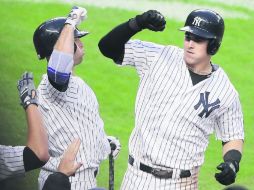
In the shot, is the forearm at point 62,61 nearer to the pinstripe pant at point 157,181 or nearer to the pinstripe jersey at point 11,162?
the pinstripe jersey at point 11,162

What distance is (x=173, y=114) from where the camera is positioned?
6371 millimetres

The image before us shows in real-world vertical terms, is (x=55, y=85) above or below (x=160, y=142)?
above

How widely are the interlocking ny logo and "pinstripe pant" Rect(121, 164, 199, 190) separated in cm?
44

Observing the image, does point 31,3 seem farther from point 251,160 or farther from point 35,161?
point 35,161

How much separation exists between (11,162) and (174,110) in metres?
1.25

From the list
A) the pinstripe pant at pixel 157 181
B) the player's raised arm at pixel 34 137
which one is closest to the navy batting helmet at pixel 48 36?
the player's raised arm at pixel 34 137

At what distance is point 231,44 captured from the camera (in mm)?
13844

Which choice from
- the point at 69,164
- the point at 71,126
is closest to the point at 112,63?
the point at 71,126

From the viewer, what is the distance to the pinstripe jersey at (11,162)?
5.81m

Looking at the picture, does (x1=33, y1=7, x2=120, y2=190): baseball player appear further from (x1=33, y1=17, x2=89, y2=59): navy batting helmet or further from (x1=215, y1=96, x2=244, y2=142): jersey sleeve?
(x1=215, y1=96, x2=244, y2=142): jersey sleeve

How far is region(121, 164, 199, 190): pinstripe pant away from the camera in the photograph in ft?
21.1

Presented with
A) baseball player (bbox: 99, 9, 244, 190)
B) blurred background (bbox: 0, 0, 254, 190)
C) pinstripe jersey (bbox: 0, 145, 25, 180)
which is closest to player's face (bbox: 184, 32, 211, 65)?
baseball player (bbox: 99, 9, 244, 190)

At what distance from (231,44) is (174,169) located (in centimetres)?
765

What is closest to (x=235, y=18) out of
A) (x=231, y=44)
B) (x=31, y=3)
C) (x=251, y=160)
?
(x=231, y=44)
